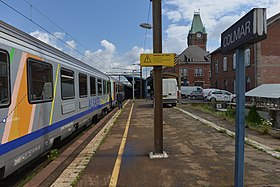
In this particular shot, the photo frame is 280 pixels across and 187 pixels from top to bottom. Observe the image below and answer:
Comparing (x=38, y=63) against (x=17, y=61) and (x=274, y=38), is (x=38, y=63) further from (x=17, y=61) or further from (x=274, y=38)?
(x=274, y=38)

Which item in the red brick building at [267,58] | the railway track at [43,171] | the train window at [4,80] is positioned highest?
the red brick building at [267,58]

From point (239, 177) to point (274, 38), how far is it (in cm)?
3565

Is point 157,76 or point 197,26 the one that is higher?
point 197,26

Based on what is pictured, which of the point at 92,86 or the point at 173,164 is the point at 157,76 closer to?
the point at 173,164

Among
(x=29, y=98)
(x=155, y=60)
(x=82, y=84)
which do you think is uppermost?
(x=155, y=60)

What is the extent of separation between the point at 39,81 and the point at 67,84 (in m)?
2.18

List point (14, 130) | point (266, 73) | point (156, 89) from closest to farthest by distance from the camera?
point (14, 130) < point (156, 89) < point (266, 73)

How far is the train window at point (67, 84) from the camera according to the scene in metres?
7.47

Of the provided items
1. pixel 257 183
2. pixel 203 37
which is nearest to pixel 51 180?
pixel 257 183

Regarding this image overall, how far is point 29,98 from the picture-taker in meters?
5.17

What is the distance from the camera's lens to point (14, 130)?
4.49 metres

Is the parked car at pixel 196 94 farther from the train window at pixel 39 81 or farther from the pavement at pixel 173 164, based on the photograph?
the train window at pixel 39 81

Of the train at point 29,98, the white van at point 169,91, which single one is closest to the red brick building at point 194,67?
the white van at point 169,91

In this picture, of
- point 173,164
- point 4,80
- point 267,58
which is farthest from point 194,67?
point 4,80
